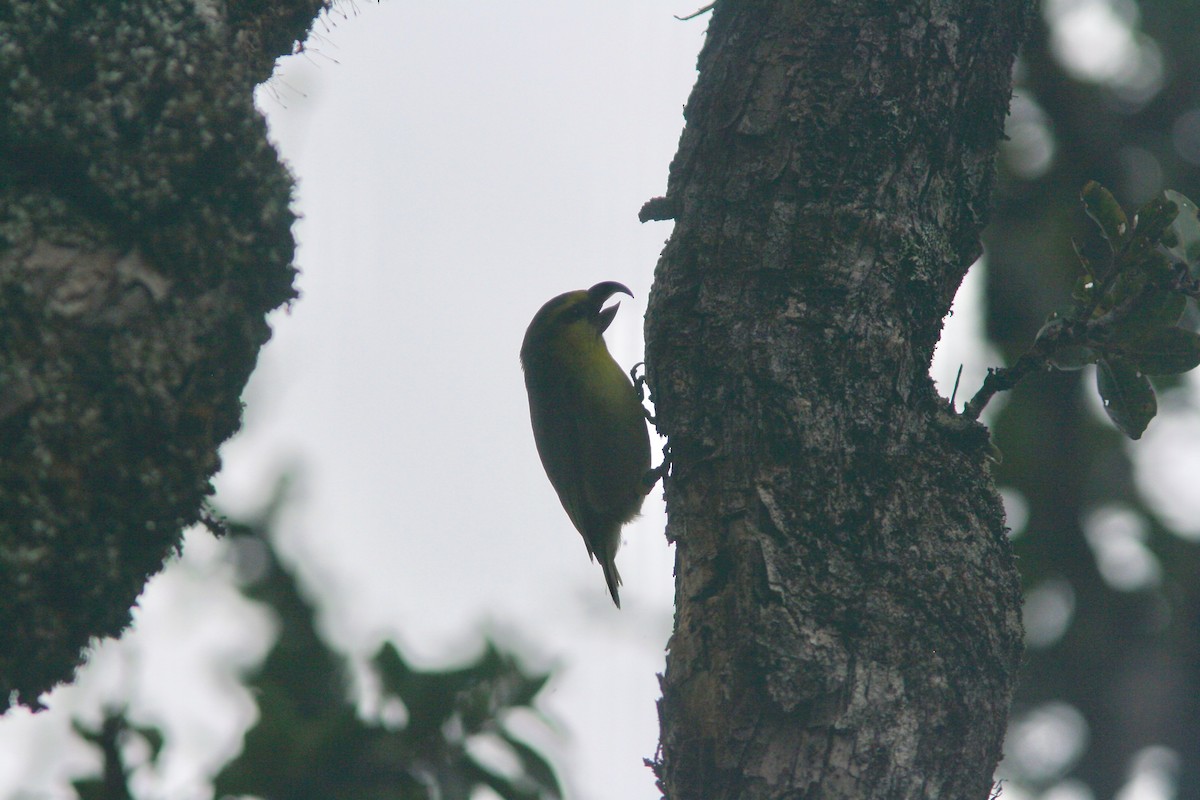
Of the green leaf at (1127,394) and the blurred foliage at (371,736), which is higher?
the green leaf at (1127,394)

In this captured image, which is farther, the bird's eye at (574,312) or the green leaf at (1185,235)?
the bird's eye at (574,312)

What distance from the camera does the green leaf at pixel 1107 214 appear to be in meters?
2.76

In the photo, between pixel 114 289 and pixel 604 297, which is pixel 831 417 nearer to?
pixel 114 289

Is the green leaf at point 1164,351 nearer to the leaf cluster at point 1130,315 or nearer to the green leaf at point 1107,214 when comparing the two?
the leaf cluster at point 1130,315

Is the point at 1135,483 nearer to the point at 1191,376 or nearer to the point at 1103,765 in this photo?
the point at 1191,376

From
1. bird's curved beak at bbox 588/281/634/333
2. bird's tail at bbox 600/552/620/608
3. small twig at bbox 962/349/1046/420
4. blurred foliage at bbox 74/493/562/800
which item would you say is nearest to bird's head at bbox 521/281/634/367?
bird's curved beak at bbox 588/281/634/333

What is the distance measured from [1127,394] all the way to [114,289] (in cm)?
249

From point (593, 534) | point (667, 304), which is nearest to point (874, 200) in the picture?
point (667, 304)

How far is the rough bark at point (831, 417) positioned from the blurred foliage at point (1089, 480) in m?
6.57

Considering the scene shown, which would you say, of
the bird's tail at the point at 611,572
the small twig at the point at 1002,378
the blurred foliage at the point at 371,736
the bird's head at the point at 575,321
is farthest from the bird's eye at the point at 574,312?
the small twig at the point at 1002,378

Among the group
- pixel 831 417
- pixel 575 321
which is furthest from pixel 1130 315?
pixel 575 321

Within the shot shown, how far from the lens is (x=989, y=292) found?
9922mm

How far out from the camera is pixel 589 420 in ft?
16.6

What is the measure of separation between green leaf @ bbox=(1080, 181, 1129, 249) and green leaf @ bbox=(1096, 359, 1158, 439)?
329mm
